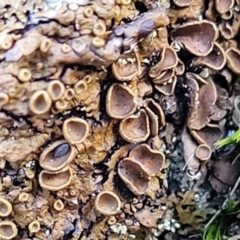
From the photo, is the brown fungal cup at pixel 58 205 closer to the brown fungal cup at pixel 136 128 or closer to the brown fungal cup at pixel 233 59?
the brown fungal cup at pixel 136 128

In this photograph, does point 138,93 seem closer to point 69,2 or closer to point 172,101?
point 172,101

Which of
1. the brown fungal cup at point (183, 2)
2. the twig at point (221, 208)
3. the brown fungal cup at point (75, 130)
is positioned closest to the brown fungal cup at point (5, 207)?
the brown fungal cup at point (75, 130)

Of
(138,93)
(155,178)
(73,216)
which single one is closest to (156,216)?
(155,178)

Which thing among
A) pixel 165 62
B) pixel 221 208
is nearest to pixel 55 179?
pixel 165 62

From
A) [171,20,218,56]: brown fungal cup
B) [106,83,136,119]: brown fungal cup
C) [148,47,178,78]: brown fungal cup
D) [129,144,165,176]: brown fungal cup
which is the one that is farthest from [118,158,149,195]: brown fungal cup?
[171,20,218,56]: brown fungal cup

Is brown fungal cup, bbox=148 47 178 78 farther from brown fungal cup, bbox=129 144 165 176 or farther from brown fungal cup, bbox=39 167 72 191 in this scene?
brown fungal cup, bbox=39 167 72 191

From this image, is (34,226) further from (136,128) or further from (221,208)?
(221,208)
